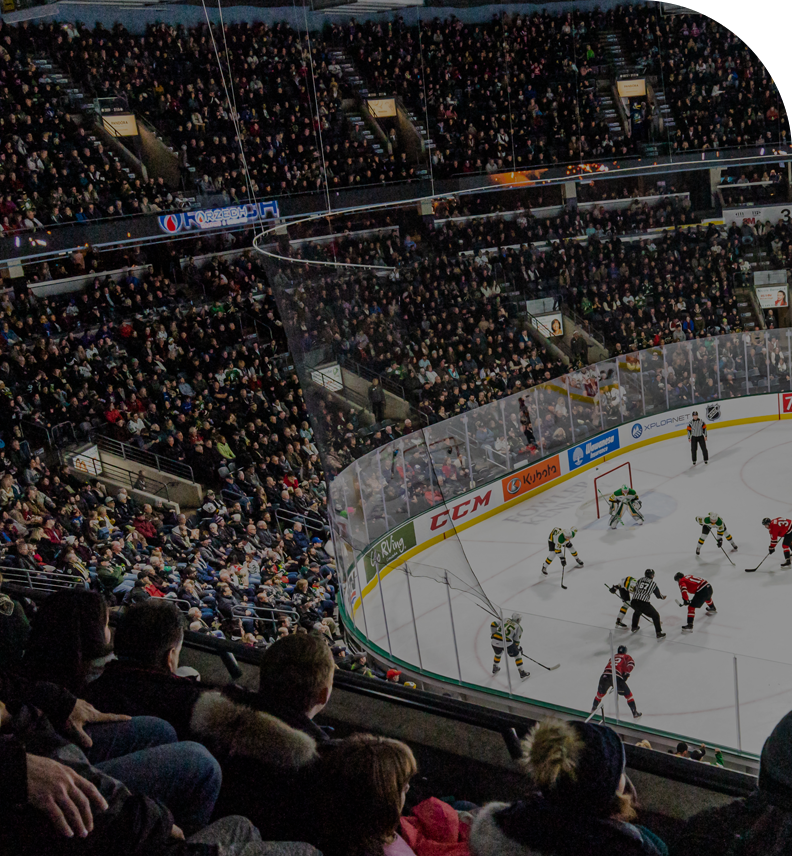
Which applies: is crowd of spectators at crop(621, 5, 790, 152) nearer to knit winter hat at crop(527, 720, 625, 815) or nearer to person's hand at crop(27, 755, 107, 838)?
knit winter hat at crop(527, 720, 625, 815)

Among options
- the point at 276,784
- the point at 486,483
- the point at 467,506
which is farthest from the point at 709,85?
the point at 276,784

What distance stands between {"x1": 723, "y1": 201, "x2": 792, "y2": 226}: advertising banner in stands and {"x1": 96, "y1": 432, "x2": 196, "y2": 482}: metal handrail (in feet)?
49.6

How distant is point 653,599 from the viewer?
1305cm

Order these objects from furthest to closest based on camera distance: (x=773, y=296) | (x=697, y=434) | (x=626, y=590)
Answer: (x=773, y=296) < (x=697, y=434) < (x=626, y=590)

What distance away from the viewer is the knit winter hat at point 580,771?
261 centimetres

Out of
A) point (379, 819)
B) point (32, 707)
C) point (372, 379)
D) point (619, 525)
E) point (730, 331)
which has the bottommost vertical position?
point (619, 525)

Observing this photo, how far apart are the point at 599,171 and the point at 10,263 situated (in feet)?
50.1

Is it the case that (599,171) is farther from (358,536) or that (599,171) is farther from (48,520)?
(48,520)

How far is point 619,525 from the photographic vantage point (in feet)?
52.8

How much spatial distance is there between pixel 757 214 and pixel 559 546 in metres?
13.4

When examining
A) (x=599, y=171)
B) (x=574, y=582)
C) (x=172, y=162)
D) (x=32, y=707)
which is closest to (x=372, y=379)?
(x=574, y=582)

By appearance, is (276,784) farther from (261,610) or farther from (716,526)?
(716,526)

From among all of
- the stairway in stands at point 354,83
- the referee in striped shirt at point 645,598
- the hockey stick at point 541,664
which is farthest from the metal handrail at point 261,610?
the stairway in stands at point 354,83

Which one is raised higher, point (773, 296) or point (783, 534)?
point (773, 296)
